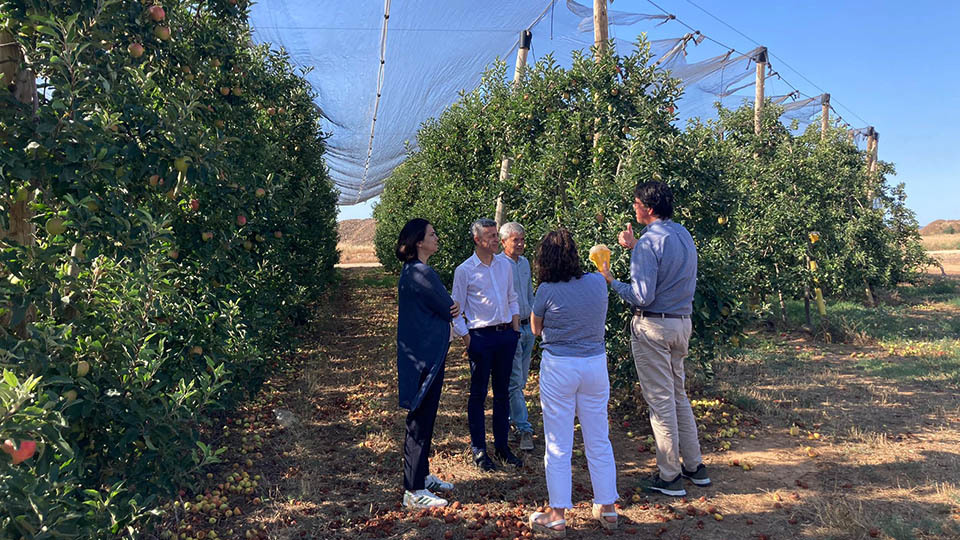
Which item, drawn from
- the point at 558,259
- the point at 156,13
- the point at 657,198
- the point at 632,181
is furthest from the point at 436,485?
the point at 156,13

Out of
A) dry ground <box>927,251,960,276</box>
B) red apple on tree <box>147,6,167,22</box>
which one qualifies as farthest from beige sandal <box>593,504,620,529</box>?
dry ground <box>927,251,960,276</box>

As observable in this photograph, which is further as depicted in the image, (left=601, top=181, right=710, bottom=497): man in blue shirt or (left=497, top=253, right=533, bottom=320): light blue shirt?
(left=497, top=253, right=533, bottom=320): light blue shirt

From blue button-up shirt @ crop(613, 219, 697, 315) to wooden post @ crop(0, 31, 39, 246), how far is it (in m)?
3.35

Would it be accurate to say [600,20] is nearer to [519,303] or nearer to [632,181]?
[632,181]

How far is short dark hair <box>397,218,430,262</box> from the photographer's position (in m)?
3.98

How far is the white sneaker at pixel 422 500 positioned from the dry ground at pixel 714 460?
0.24 feet

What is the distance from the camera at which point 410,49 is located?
11711 millimetres

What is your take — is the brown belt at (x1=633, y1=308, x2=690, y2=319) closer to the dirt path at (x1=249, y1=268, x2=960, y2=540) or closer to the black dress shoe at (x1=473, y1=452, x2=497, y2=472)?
the dirt path at (x1=249, y1=268, x2=960, y2=540)

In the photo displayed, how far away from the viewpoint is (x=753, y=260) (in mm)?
9867

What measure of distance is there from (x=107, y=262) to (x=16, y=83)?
0.87 metres

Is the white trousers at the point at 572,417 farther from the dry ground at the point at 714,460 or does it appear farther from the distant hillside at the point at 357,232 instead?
the distant hillside at the point at 357,232

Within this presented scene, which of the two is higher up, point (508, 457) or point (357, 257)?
point (357, 257)

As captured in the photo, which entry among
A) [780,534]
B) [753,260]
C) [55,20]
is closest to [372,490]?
[780,534]

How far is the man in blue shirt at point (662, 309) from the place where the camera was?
3957 mm
